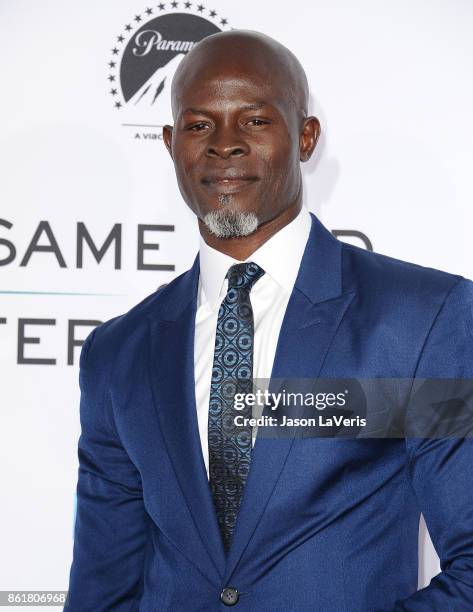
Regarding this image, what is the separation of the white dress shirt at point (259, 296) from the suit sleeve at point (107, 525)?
0.68 feet

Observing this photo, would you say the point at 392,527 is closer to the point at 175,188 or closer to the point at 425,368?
the point at 425,368

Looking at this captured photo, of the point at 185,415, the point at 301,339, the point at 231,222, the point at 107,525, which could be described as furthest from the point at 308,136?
the point at 107,525

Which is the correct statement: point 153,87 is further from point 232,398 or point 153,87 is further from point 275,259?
point 232,398

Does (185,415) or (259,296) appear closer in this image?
(185,415)

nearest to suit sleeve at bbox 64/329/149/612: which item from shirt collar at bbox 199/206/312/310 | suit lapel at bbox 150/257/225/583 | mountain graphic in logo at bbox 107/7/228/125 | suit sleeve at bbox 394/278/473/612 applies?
suit lapel at bbox 150/257/225/583

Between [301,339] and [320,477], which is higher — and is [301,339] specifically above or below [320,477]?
above

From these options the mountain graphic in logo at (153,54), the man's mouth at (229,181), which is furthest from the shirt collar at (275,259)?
the mountain graphic in logo at (153,54)

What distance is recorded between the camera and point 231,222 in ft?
5.79

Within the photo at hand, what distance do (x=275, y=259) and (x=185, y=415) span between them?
1.16 ft

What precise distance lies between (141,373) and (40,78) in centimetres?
110

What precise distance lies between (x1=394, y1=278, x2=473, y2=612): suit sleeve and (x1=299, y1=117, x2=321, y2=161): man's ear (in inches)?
19.3

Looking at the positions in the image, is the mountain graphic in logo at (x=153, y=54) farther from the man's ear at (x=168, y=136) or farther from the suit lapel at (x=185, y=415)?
the suit lapel at (x=185, y=415)

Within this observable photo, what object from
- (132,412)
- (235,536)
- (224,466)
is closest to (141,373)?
(132,412)

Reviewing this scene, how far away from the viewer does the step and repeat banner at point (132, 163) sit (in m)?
2.44
